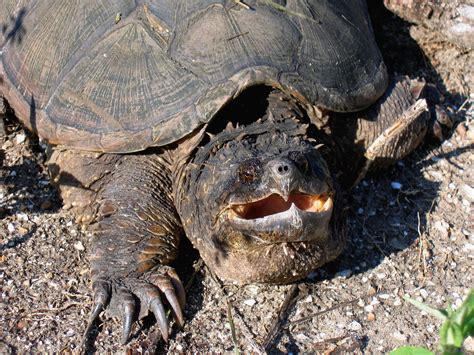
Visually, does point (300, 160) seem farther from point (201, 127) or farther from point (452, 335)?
point (452, 335)

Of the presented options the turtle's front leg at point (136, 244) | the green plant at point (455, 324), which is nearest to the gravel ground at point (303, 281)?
the turtle's front leg at point (136, 244)

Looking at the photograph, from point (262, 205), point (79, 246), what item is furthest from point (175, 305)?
point (79, 246)

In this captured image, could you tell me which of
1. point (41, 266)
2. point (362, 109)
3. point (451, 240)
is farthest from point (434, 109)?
point (41, 266)

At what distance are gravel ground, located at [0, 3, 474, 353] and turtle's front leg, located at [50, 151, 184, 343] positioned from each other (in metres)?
0.12

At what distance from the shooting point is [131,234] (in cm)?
333

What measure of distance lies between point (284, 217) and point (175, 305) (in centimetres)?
74

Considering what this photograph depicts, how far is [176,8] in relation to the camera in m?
3.51

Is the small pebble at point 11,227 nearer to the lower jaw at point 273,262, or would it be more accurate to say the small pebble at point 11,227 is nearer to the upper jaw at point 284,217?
the lower jaw at point 273,262

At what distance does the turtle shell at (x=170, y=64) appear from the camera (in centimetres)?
335

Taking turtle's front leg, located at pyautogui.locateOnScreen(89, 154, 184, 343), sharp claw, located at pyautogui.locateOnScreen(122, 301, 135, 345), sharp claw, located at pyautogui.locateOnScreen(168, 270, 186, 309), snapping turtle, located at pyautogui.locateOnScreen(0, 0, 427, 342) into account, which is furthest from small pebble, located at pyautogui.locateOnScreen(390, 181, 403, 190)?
sharp claw, located at pyautogui.locateOnScreen(122, 301, 135, 345)

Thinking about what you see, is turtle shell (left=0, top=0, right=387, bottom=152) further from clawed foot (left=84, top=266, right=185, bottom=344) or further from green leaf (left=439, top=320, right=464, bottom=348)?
green leaf (left=439, top=320, right=464, bottom=348)

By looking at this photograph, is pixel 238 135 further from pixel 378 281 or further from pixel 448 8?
pixel 448 8

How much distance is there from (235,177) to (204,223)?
1.25 feet

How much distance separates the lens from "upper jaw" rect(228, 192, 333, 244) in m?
2.81
